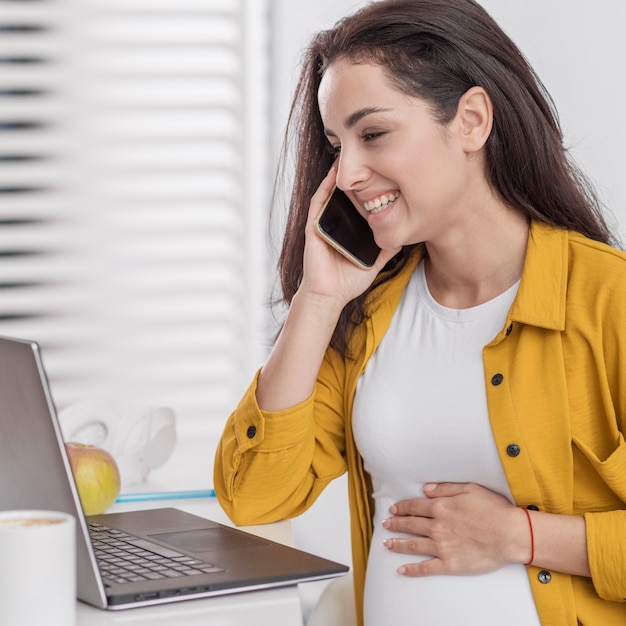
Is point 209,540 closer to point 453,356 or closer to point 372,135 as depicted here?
point 453,356

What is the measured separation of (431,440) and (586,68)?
2.34 feet

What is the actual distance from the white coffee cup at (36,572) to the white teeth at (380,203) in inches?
29.2

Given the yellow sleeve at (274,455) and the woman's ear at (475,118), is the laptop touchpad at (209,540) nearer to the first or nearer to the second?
the yellow sleeve at (274,455)

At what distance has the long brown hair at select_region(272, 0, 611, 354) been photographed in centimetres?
137

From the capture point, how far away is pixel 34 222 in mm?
2504

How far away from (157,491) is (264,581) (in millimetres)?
755

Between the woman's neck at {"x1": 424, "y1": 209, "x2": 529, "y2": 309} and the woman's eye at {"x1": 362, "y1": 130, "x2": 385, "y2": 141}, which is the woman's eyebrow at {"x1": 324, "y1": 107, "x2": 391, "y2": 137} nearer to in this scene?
the woman's eye at {"x1": 362, "y1": 130, "x2": 385, "y2": 141}

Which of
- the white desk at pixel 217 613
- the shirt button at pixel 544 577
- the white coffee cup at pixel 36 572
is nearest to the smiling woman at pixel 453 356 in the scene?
the shirt button at pixel 544 577

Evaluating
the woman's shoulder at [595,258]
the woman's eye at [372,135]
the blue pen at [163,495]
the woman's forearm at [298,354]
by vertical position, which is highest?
the woman's eye at [372,135]

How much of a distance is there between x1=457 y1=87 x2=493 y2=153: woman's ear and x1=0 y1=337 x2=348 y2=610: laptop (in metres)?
0.64

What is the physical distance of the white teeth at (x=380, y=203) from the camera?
1391 mm

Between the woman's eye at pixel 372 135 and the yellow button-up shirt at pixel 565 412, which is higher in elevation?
the woman's eye at pixel 372 135

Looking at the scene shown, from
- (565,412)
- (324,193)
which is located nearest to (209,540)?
(565,412)

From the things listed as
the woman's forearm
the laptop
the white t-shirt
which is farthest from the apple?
the white t-shirt
